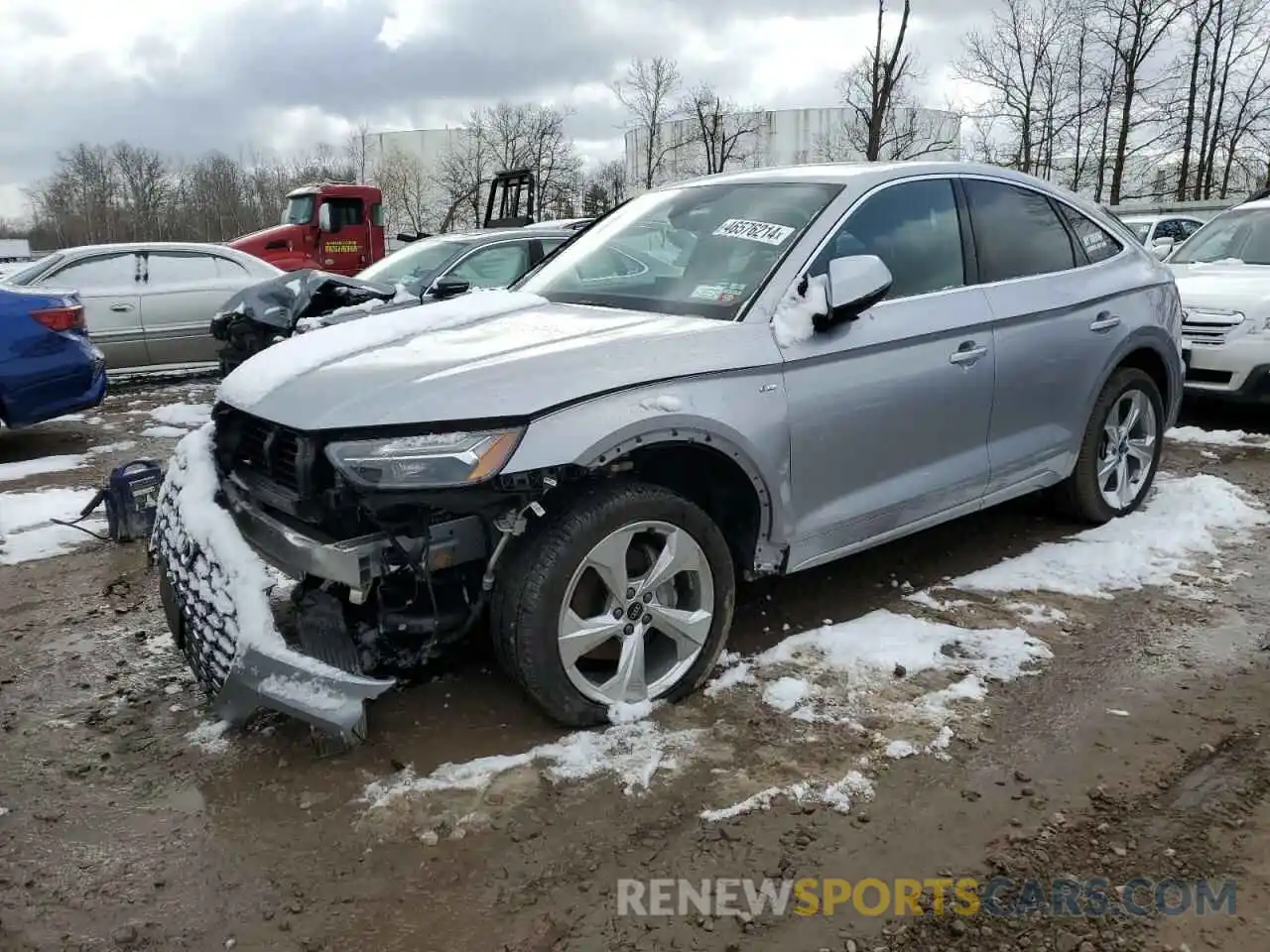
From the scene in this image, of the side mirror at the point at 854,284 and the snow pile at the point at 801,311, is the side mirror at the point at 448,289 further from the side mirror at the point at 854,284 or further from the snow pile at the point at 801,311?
the side mirror at the point at 854,284

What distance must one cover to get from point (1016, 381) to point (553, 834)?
2714 millimetres

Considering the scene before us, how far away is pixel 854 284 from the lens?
10.5ft

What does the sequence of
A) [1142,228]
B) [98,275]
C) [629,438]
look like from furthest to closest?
[1142,228] < [98,275] < [629,438]

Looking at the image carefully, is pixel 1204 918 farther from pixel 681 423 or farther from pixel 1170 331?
pixel 1170 331

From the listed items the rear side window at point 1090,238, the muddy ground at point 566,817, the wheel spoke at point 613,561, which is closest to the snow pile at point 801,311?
the wheel spoke at point 613,561

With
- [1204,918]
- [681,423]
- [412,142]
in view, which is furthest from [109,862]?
[412,142]

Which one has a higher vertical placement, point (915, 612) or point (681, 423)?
point (681, 423)

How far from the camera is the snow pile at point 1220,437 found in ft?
22.2

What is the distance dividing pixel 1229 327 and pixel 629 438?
6.00 metres

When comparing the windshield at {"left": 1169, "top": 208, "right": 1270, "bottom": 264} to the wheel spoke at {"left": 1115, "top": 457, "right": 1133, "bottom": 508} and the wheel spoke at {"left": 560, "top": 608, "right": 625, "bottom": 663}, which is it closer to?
the wheel spoke at {"left": 1115, "top": 457, "right": 1133, "bottom": 508}

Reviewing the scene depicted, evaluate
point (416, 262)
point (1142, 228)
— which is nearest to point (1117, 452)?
point (416, 262)

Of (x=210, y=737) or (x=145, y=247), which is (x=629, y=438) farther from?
(x=145, y=247)

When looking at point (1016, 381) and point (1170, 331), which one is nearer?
point (1016, 381)

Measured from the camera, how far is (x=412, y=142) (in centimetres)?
6075
